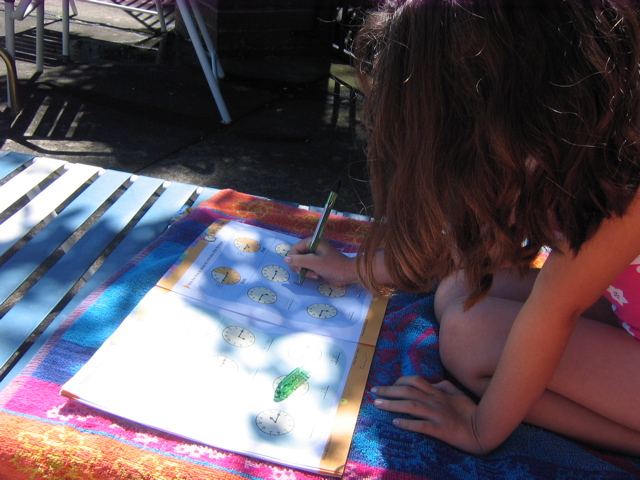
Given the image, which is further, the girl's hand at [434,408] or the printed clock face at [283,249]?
the printed clock face at [283,249]

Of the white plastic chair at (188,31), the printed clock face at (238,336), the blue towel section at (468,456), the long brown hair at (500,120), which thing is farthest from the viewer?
the white plastic chair at (188,31)

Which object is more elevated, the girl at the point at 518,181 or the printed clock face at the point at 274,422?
the girl at the point at 518,181

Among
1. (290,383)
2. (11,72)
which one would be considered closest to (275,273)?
(290,383)

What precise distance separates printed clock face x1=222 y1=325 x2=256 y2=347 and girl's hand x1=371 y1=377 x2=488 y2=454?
24cm

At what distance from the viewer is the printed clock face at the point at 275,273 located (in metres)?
1.23

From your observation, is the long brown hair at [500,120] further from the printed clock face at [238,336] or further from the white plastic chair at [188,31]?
the white plastic chair at [188,31]

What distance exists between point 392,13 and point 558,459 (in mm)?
744

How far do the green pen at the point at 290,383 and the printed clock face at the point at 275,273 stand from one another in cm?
26

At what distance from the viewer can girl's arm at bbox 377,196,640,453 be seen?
80 cm

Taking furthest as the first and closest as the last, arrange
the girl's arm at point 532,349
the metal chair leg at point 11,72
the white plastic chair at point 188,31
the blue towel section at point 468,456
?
the white plastic chair at point 188,31 → the metal chair leg at point 11,72 → the blue towel section at point 468,456 → the girl's arm at point 532,349

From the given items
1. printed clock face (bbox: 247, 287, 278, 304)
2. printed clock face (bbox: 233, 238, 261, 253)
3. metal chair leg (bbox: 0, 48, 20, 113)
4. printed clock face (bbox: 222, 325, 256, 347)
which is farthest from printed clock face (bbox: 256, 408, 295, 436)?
metal chair leg (bbox: 0, 48, 20, 113)

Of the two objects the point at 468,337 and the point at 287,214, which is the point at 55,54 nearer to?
the point at 287,214

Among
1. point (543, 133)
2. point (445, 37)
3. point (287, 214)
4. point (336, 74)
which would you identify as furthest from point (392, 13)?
point (336, 74)

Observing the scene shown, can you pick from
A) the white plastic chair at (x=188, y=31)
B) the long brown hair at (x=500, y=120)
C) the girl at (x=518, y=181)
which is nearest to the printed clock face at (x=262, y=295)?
the girl at (x=518, y=181)
